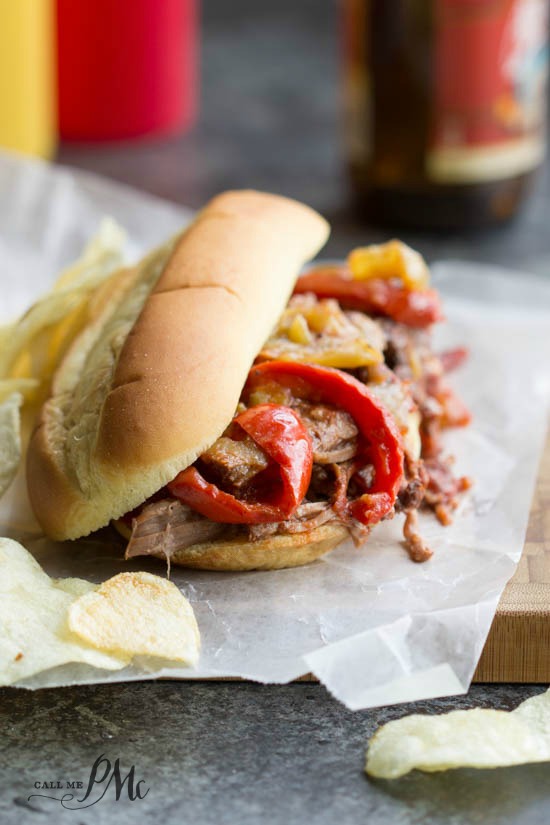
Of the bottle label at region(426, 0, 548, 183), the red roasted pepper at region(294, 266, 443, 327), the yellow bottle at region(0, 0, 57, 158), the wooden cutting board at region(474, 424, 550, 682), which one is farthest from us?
the yellow bottle at region(0, 0, 57, 158)

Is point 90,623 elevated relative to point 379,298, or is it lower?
lower

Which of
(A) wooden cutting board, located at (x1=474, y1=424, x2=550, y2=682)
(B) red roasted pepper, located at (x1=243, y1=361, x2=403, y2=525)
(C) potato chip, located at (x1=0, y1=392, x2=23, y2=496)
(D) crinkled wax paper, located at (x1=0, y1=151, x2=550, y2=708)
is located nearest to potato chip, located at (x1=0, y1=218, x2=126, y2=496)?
(C) potato chip, located at (x1=0, y1=392, x2=23, y2=496)

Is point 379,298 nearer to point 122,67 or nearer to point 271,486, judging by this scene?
point 271,486

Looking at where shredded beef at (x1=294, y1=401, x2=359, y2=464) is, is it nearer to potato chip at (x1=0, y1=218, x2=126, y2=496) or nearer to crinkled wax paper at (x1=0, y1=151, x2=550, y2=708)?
crinkled wax paper at (x1=0, y1=151, x2=550, y2=708)

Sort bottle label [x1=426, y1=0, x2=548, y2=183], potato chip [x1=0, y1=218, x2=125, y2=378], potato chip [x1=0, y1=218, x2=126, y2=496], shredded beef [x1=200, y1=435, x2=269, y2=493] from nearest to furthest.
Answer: shredded beef [x1=200, y1=435, x2=269, y2=493], potato chip [x1=0, y1=218, x2=126, y2=496], potato chip [x1=0, y1=218, x2=125, y2=378], bottle label [x1=426, y1=0, x2=548, y2=183]

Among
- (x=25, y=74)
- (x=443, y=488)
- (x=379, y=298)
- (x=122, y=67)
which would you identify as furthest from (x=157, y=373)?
(x=122, y=67)

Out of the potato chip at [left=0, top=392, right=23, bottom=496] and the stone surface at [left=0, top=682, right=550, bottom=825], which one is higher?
the potato chip at [left=0, top=392, right=23, bottom=496]
